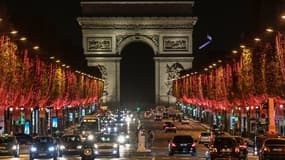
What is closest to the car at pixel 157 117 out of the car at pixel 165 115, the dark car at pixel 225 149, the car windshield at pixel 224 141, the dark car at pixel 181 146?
the car at pixel 165 115

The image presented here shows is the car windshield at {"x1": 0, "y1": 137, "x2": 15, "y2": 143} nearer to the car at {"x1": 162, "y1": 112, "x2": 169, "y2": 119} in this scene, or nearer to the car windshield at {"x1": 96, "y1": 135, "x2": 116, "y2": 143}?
the car windshield at {"x1": 96, "y1": 135, "x2": 116, "y2": 143}

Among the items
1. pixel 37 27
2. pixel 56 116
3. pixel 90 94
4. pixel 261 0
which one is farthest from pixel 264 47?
pixel 90 94

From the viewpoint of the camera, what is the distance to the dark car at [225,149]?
51750mm

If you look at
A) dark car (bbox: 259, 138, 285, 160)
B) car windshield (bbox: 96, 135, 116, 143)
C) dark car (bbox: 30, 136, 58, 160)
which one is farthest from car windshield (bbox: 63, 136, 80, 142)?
dark car (bbox: 259, 138, 285, 160)

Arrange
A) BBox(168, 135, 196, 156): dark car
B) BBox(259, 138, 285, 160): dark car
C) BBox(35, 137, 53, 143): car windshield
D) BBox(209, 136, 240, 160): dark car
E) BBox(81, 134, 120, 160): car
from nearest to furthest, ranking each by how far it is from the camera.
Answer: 1. BBox(209, 136, 240, 160): dark car
2. BBox(259, 138, 285, 160): dark car
3. BBox(35, 137, 53, 143): car windshield
4. BBox(81, 134, 120, 160): car
5. BBox(168, 135, 196, 156): dark car

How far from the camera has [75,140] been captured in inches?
2509

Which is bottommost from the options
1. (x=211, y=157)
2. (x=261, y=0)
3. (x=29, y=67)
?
(x=211, y=157)

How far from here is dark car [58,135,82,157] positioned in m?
63.2

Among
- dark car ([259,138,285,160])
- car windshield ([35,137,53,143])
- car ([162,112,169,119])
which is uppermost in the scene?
car ([162,112,169,119])

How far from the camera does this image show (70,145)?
6384cm

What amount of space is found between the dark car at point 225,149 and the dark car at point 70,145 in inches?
502

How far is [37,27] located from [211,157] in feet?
248

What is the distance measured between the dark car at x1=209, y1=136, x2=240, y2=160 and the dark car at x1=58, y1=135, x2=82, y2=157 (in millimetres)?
12758

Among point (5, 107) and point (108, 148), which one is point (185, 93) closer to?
point (5, 107)
